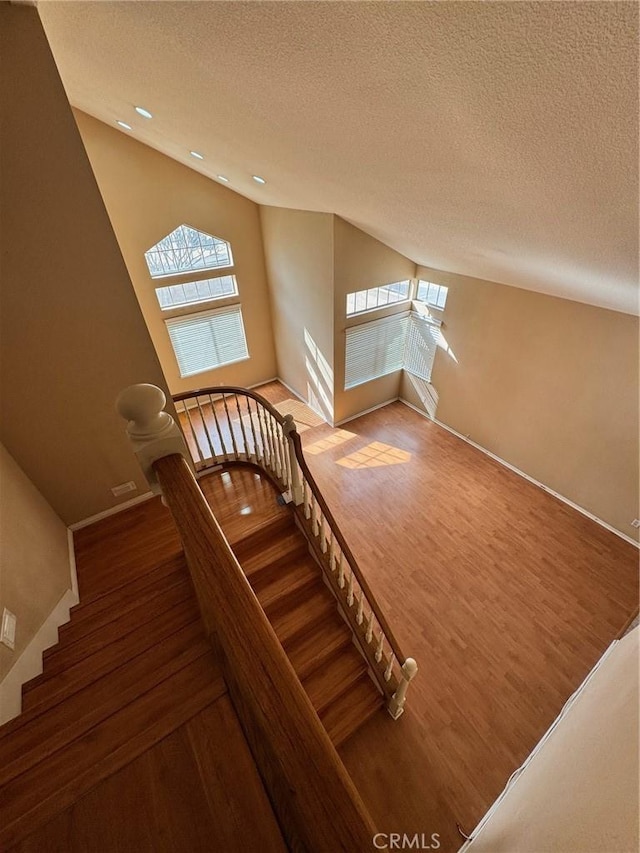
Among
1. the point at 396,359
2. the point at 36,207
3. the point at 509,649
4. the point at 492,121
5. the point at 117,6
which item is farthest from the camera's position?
the point at 396,359

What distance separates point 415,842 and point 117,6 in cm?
483

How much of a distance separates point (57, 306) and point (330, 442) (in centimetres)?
416

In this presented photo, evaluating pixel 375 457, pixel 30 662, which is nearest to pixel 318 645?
pixel 30 662

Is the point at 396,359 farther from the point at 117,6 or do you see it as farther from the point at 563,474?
the point at 117,6

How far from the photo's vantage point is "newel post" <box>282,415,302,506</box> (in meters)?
2.24

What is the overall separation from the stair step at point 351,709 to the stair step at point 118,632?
1484 mm

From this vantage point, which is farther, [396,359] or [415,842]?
[396,359]

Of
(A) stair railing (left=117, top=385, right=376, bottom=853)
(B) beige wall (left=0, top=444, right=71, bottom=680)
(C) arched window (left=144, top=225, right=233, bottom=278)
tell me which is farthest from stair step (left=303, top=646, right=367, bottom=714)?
(C) arched window (left=144, top=225, right=233, bottom=278)

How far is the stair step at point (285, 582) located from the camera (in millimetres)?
2428

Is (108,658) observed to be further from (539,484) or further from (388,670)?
(539,484)

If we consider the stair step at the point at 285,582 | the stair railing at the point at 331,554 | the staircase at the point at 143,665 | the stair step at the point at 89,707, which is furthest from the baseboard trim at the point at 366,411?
the stair step at the point at 89,707

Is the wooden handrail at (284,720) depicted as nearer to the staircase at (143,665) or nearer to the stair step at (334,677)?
the staircase at (143,665)

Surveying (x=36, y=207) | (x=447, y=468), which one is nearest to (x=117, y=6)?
(x=36, y=207)

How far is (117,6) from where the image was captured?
1.46 metres
